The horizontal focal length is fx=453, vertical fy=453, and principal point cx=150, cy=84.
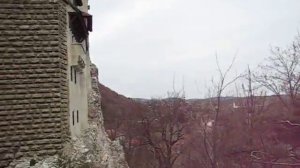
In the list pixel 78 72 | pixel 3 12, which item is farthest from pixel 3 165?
pixel 78 72

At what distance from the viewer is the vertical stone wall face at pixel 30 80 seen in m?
12.2

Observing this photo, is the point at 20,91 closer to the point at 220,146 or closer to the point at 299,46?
the point at 220,146

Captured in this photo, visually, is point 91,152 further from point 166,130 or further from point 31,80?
point 166,130

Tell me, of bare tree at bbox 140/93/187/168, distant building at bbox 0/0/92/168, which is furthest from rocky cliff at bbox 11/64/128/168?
bare tree at bbox 140/93/187/168

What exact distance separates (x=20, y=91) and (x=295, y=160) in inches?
290

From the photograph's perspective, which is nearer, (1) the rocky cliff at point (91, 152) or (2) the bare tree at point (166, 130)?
(1) the rocky cliff at point (91, 152)

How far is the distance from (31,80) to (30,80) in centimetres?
3

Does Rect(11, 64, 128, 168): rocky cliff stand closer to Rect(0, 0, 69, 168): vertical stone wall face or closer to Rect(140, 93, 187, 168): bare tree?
Rect(0, 0, 69, 168): vertical stone wall face

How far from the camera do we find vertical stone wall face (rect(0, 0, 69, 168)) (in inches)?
482

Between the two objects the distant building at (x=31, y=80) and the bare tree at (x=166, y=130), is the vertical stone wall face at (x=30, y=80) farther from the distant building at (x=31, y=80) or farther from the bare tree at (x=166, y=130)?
the bare tree at (x=166, y=130)

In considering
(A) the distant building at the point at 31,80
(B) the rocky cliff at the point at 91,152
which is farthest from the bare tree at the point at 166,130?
(A) the distant building at the point at 31,80

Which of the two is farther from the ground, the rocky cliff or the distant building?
the distant building

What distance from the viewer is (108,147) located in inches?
885

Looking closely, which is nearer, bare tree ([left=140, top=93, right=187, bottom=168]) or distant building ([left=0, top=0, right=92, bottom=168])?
A: distant building ([left=0, top=0, right=92, bottom=168])
